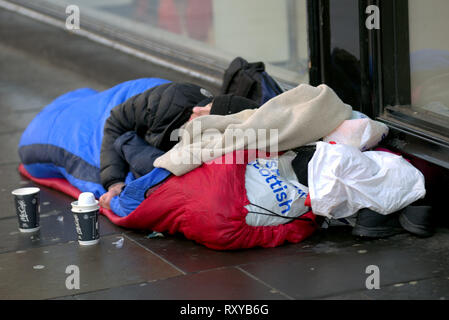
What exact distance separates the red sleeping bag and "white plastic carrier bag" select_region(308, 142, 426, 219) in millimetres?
196

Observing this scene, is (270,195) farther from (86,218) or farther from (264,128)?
(86,218)

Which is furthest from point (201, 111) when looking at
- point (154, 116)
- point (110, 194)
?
point (110, 194)

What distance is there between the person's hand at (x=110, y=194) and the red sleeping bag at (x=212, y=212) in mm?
411

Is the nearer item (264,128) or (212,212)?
(212,212)

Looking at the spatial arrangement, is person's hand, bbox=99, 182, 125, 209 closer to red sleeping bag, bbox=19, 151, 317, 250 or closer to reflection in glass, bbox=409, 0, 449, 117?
red sleeping bag, bbox=19, 151, 317, 250

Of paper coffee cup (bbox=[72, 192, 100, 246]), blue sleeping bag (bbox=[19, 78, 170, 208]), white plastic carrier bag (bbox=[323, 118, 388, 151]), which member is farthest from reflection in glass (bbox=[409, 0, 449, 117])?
paper coffee cup (bbox=[72, 192, 100, 246])

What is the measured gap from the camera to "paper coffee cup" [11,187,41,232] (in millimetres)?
3893

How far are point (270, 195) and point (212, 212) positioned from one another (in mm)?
318

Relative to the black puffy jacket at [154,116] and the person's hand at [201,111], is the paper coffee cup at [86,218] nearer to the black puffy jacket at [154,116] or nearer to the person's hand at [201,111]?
the black puffy jacket at [154,116]

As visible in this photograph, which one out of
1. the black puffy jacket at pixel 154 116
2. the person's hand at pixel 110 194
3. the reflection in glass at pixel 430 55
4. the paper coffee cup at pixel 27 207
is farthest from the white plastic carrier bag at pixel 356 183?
the paper coffee cup at pixel 27 207

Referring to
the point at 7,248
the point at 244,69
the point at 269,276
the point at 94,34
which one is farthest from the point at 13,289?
the point at 94,34

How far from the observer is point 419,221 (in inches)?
141

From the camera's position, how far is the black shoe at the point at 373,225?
11.8ft

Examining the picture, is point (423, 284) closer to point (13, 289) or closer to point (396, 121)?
point (396, 121)
